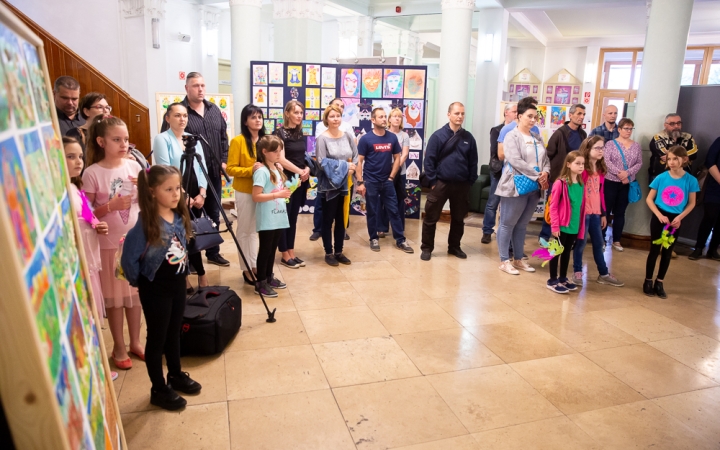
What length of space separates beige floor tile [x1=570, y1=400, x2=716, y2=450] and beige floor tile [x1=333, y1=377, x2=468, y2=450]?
2.16 feet

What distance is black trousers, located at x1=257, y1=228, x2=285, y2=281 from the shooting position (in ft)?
12.9

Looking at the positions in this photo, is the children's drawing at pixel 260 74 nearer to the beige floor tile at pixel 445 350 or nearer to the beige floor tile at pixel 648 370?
the beige floor tile at pixel 445 350

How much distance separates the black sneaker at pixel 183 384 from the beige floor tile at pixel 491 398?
4.27 feet

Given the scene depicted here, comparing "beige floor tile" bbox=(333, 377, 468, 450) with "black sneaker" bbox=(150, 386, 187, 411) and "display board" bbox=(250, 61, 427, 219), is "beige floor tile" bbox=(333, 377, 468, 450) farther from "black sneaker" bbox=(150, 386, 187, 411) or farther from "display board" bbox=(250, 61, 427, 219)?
"display board" bbox=(250, 61, 427, 219)

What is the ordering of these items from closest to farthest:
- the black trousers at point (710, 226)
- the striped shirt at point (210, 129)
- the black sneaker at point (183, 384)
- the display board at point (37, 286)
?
the display board at point (37, 286)
the black sneaker at point (183, 384)
the striped shirt at point (210, 129)
the black trousers at point (710, 226)

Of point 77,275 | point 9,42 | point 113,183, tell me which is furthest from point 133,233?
point 9,42

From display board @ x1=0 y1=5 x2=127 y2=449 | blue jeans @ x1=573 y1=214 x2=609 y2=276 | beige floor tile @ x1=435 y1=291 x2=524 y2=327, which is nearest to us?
display board @ x1=0 y1=5 x2=127 y2=449

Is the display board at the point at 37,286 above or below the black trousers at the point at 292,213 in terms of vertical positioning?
above

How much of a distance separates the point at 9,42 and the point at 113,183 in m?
1.92

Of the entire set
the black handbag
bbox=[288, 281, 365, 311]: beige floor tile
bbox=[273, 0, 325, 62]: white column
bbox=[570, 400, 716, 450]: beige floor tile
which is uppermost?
bbox=[273, 0, 325, 62]: white column

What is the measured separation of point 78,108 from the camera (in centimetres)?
344

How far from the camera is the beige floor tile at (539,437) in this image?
233cm

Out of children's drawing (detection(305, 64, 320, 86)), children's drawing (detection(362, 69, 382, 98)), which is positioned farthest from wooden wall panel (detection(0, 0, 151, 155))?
children's drawing (detection(362, 69, 382, 98))

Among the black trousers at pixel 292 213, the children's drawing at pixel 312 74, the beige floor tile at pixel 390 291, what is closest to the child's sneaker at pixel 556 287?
the beige floor tile at pixel 390 291
